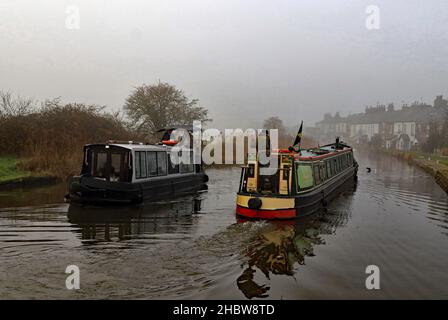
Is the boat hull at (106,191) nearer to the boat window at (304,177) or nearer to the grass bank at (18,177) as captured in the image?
the grass bank at (18,177)

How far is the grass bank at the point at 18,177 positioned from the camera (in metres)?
17.2

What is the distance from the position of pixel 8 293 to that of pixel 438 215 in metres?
13.8

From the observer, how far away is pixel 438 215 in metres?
14.4

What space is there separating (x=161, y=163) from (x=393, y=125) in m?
100

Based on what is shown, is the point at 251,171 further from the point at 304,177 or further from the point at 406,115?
the point at 406,115

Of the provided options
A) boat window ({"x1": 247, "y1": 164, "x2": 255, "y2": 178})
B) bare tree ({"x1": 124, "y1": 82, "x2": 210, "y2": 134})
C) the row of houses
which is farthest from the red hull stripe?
the row of houses

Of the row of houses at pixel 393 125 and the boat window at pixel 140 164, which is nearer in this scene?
the boat window at pixel 140 164

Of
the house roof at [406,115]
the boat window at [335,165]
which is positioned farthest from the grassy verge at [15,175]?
the house roof at [406,115]

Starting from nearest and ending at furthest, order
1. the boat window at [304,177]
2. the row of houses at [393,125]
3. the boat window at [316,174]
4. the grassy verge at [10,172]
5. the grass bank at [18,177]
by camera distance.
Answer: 1. the boat window at [304,177]
2. the boat window at [316,174]
3. the grass bank at [18,177]
4. the grassy verge at [10,172]
5. the row of houses at [393,125]

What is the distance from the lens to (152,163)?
50.8 feet

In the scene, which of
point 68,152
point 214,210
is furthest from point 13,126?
point 214,210

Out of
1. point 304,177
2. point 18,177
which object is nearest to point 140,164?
point 304,177

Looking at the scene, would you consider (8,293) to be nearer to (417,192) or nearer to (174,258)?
(174,258)

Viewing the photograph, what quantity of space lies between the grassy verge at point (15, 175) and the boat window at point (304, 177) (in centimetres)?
1229
